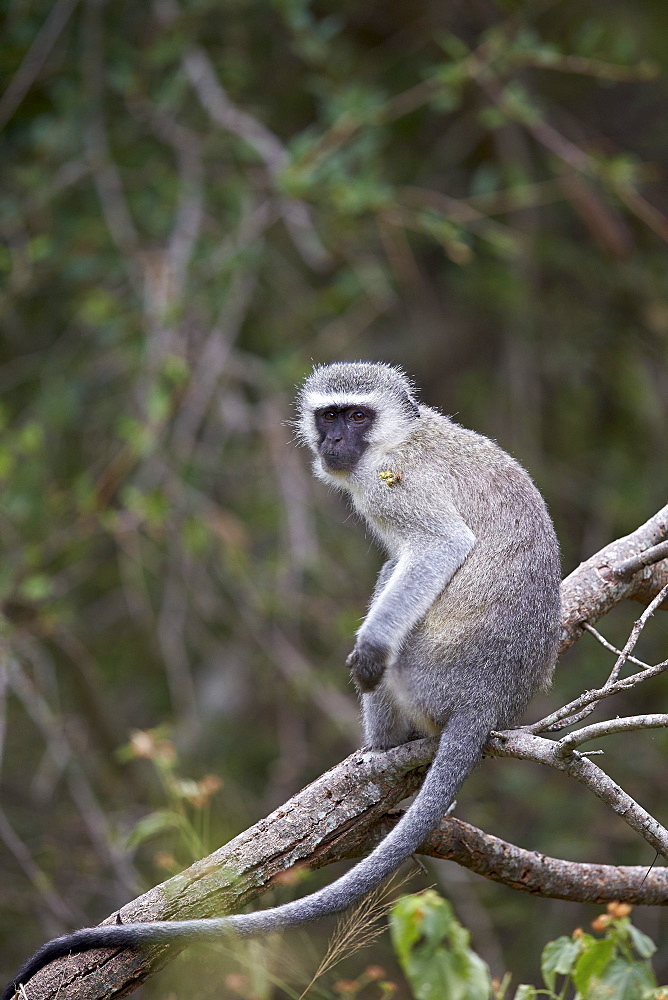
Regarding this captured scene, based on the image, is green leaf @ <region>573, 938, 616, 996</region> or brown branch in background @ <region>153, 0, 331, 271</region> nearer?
green leaf @ <region>573, 938, 616, 996</region>

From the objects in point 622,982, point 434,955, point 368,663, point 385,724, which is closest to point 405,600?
point 368,663

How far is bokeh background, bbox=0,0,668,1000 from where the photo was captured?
204 inches

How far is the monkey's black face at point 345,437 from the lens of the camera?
3.83 metres

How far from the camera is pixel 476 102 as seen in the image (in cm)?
717

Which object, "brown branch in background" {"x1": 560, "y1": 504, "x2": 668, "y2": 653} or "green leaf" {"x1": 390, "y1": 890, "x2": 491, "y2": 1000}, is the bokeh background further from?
"brown branch in background" {"x1": 560, "y1": 504, "x2": 668, "y2": 653}

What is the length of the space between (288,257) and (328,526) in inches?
77.7

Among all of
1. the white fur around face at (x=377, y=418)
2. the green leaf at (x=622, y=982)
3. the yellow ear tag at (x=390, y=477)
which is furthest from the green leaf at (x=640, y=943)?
the white fur around face at (x=377, y=418)

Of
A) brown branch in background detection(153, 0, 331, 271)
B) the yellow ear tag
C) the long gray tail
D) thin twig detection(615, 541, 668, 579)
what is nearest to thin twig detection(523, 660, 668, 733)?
the long gray tail

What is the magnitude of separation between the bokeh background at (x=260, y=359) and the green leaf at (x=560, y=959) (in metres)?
0.96

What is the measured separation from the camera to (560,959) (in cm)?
274

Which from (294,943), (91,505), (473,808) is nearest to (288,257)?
(91,505)

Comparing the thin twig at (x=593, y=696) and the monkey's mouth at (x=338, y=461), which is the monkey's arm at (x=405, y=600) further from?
the thin twig at (x=593, y=696)

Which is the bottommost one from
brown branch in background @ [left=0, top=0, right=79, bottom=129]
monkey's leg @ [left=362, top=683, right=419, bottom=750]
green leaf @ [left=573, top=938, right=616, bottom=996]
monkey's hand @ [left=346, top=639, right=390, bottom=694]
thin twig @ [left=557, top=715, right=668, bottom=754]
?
green leaf @ [left=573, top=938, right=616, bottom=996]

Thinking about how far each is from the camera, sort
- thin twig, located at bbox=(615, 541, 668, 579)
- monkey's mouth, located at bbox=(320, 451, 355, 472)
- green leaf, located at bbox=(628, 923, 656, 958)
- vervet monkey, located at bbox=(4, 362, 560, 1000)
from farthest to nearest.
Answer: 1. monkey's mouth, located at bbox=(320, 451, 355, 472)
2. thin twig, located at bbox=(615, 541, 668, 579)
3. vervet monkey, located at bbox=(4, 362, 560, 1000)
4. green leaf, located at bbox=(628, 923, 656, 958)
